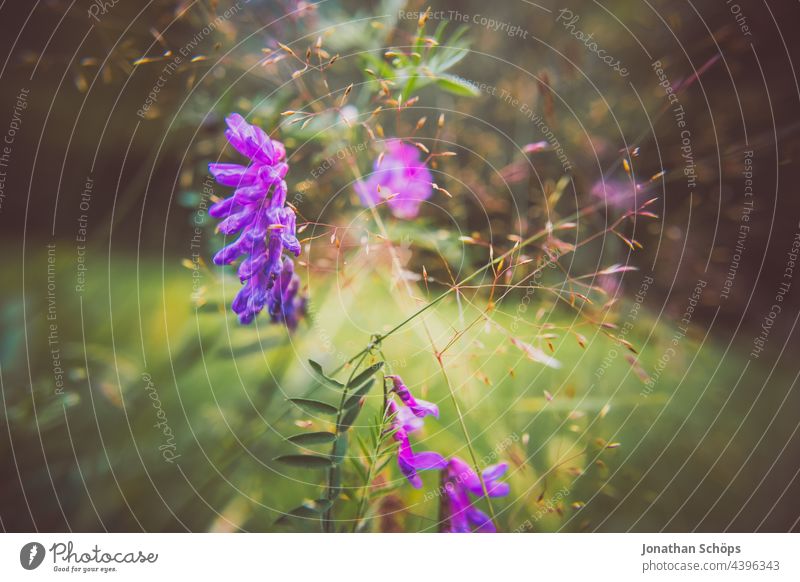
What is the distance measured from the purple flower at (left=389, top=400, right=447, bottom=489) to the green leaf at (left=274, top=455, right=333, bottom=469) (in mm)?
68

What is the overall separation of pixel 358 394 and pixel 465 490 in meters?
0.14

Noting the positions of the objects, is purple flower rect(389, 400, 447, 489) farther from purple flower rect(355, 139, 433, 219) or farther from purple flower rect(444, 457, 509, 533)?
purple flower rect(355, 139, 433, 219)

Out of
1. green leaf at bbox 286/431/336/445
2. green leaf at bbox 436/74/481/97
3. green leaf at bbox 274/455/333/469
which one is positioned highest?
green leaf at bbox 436/74/481/97

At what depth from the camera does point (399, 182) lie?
0.67 meters

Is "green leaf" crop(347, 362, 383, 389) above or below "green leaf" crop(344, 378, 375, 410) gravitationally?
above

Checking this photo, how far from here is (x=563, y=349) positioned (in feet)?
2.50


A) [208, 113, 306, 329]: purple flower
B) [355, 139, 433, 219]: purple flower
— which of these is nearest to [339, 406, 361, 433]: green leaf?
[208, 113, 306, 329]: purple flower

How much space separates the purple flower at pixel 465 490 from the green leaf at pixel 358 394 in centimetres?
11

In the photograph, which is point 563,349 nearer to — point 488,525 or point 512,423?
point 512,423

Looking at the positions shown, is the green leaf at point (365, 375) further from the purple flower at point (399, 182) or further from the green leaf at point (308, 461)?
the purple flower at point (399, 182)

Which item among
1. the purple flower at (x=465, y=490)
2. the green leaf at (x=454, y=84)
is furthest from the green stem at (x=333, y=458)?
the green leaf at (x=454, y=84)

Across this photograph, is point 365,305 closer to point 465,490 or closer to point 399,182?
point 399,182

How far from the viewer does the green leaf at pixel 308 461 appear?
0.50 m

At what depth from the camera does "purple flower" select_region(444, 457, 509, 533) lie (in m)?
0.54
